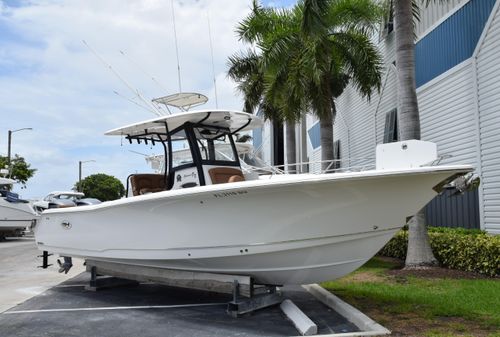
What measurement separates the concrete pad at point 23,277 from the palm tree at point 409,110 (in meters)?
7.21

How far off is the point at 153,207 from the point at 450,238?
21.8 feet

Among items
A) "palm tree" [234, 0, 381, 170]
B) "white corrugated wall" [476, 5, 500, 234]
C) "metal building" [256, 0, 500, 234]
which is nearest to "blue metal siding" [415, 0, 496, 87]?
"metal building" [256, 0, 500, 234]

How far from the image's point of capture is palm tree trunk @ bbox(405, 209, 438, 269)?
33.7 feet

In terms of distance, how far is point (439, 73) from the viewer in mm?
13469

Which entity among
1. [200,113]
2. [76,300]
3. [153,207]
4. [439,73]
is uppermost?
[439,73]

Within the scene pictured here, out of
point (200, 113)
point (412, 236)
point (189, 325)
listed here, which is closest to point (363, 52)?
point (412, 236)

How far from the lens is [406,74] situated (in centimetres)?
1050

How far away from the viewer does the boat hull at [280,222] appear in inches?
229

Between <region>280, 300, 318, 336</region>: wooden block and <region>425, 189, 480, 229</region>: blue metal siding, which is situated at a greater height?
<region>425, 189, 480, 229</region>: blue metal siding

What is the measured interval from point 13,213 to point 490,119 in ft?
61.8

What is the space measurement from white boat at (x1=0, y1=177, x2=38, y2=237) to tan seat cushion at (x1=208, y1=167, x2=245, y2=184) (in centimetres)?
1612

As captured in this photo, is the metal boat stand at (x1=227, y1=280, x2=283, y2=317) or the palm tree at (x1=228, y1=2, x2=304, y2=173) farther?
the palm tree at (x1=228, y1=2, x2=304, y2=173)

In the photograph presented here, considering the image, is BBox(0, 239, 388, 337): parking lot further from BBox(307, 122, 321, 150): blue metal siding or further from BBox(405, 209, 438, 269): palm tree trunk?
BBox(307, 122, 321, 150): blue metal siding

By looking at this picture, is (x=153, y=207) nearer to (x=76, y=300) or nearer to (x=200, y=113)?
(x=200, y=113)
